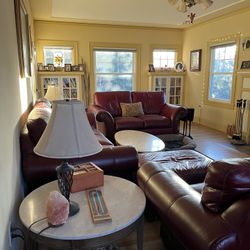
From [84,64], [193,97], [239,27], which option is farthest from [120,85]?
[239,27]

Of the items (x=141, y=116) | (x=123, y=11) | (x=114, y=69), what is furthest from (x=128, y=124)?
(x=114, y=69)

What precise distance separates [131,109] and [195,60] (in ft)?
8.58

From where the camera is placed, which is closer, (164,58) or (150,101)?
(150,101)

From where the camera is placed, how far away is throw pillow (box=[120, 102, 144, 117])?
4.73 metres

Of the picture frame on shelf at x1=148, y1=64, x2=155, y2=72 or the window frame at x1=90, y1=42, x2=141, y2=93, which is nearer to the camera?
the window frame at x1=90, y1=42, x2=141, y2=93

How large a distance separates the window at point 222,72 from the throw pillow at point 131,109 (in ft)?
6.55

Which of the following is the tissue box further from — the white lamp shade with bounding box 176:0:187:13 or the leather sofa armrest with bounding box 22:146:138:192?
the white lamp shade with bounding box 176:0:187:13

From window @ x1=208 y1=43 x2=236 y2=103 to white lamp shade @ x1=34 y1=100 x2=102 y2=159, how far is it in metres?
4.65

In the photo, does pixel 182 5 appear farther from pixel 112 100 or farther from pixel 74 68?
pixel 74 68

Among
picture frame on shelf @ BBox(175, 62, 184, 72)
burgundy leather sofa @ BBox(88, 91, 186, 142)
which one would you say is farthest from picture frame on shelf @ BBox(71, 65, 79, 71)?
picture frame on shelf @ BBox(175, 62, 184, 72)

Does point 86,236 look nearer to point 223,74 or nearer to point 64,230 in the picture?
point 64,230

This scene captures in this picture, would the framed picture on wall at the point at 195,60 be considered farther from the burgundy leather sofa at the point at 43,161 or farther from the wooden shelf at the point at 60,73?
the burgundy leather sofa at the point at 43,161

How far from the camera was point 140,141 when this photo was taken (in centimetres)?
325

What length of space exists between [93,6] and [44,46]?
1852 mm
